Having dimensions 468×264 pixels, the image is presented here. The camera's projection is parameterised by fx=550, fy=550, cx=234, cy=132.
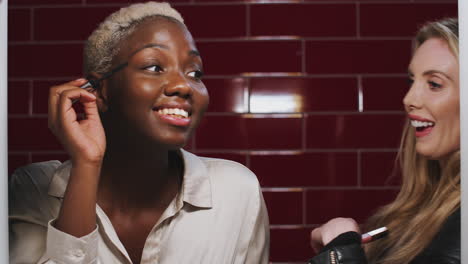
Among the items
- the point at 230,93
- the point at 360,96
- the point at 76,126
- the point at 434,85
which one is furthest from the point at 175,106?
the point at 360,96

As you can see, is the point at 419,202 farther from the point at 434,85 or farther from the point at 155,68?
the point at 155,68

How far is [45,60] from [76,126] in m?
0.65

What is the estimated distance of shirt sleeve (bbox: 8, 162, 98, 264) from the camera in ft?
2.02

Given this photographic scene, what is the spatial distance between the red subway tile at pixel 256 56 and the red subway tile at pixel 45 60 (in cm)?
30

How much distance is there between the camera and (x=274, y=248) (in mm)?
1275

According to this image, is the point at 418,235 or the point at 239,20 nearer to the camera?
the point at 418,235

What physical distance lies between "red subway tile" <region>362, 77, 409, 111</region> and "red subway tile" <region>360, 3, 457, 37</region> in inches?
4.1

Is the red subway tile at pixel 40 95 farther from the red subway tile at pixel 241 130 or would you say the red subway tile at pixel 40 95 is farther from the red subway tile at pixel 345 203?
the red subway tile at pixel 345 203

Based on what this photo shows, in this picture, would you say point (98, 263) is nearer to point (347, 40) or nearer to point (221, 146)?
point (221, 146)

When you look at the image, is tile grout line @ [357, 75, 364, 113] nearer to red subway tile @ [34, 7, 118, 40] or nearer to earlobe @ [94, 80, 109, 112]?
red subway tile @ [34, 7, 118, 40]

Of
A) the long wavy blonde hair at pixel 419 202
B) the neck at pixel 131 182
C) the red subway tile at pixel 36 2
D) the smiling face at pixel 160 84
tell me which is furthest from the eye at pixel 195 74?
the red subway tile at pixel 36 2

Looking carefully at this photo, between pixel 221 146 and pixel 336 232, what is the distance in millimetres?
559

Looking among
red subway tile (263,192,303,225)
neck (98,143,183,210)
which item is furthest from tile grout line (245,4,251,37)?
neck (98,143,183,210)

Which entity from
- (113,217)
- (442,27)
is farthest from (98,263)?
(442,27)
